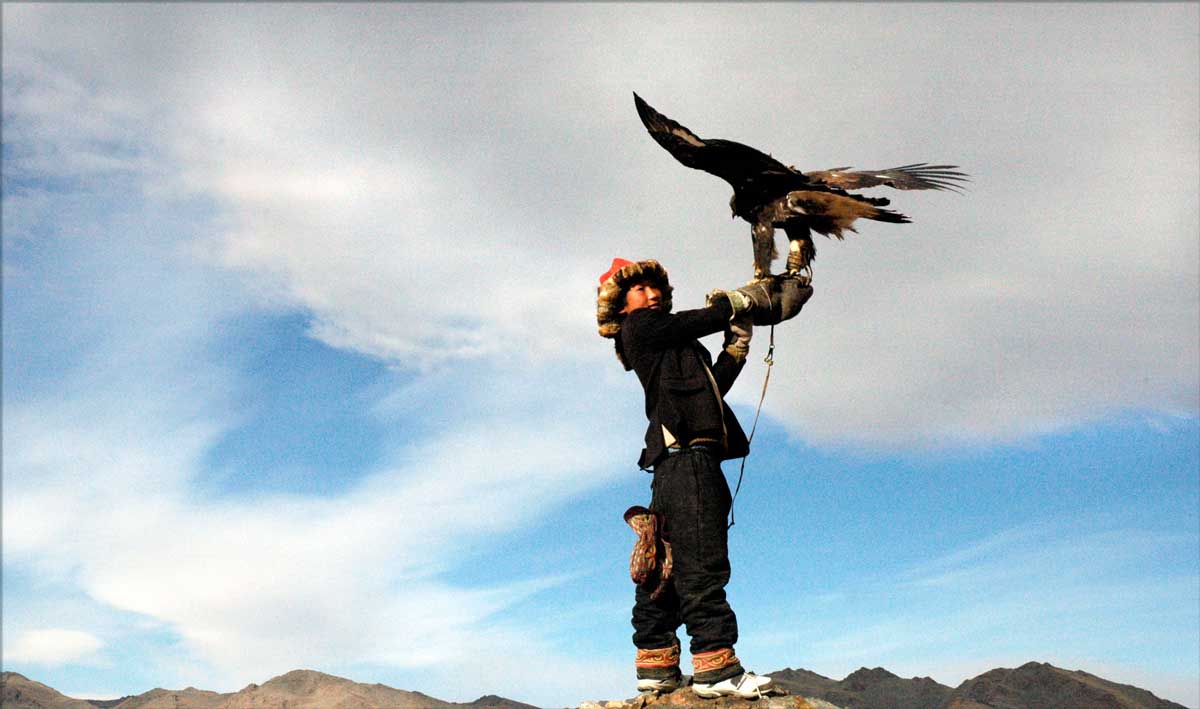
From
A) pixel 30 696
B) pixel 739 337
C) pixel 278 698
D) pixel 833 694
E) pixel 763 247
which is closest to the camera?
pixel 739 337

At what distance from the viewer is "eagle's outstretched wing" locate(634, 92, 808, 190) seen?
7.01 meters

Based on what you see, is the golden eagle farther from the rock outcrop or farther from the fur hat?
the rock outcrop

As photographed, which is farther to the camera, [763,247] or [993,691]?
[993,691]

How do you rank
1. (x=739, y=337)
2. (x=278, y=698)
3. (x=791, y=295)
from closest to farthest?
(x=739, y=337), (x=791, y=295), (x=278, y=698)

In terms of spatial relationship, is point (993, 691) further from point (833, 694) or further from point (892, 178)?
point (892, 178)

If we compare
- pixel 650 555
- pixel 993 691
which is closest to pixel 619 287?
pixel 650 555

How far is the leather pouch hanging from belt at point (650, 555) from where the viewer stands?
669cm

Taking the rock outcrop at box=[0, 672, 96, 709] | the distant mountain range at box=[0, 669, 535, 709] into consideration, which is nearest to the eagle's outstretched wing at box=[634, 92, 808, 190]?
the distant mountain range at box=[0, 669, 535, 709]

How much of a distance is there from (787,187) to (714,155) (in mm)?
580

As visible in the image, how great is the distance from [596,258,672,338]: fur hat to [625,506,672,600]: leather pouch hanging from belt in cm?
136

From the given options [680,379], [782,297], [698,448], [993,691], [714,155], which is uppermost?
[714,155]

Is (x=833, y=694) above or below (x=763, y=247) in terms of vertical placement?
below

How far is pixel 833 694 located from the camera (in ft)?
61.5

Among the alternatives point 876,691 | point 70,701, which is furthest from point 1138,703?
point 70,701
